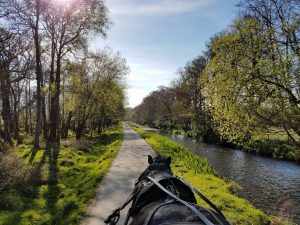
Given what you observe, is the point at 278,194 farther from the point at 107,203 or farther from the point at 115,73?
the point at 115,73

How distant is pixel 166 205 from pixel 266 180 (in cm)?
1854

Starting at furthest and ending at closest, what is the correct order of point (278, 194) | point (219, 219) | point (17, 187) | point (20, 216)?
point (278, 194) → point (17, 187) → point (20, 216) → point (219, 219)

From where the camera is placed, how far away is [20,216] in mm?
8758

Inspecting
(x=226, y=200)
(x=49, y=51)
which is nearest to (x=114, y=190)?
(x=226, y=200)

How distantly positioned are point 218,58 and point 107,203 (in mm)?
9785

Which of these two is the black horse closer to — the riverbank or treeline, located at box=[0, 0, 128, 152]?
treeline, located at box=[0, 0, 128, 152]

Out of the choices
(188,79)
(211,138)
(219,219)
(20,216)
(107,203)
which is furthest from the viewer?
(188,79)

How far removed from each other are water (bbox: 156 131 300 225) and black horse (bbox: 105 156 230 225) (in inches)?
399

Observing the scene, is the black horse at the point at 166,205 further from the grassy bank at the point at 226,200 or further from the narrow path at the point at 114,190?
the narrow path at the point at 114,190

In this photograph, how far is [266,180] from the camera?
64.2ft

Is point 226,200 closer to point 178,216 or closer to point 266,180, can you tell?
point 178,216

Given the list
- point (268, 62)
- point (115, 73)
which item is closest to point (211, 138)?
point (115, 73)

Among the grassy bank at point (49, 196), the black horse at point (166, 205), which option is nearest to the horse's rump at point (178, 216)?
the black horse at point (166, 205)

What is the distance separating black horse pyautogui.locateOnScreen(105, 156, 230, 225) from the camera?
244 cm
